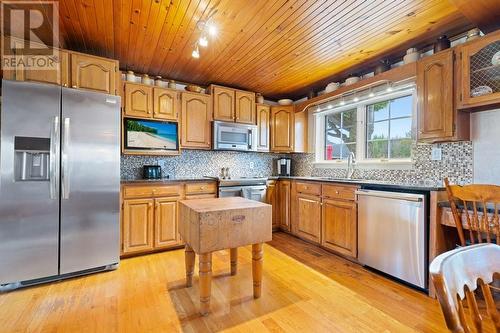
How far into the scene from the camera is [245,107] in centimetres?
401

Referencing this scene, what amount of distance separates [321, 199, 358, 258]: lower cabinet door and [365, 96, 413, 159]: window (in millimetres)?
926

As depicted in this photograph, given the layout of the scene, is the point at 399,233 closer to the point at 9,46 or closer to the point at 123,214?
the point at 123,214

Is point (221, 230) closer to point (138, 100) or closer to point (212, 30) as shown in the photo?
point (212, 30)

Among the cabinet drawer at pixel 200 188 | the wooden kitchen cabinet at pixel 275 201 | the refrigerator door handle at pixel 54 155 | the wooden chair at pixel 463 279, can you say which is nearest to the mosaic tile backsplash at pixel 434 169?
the wooden kitchen cabinet at pixel 275 201

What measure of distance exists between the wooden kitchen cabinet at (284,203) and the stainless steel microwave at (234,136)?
791 mm

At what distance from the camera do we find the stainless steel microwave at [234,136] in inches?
145

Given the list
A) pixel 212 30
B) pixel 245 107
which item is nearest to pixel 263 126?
pixel 245 107

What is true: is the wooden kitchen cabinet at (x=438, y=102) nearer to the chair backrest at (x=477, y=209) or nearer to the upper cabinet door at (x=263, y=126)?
the chair backrest at (x=477, y=209)

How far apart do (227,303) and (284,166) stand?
2916 millimetres

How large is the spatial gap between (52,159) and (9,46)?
111cm

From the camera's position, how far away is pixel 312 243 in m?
3.40

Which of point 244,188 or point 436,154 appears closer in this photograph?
point 436,154

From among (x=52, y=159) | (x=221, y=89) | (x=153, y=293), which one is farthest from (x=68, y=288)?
(x=221, y=89)

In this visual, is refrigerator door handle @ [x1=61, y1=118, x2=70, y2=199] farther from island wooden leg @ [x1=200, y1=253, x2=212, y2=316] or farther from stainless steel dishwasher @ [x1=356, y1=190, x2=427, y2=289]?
stainless steel dishwasher @ [x1=356, y1=190, x2=427, y2=289]
